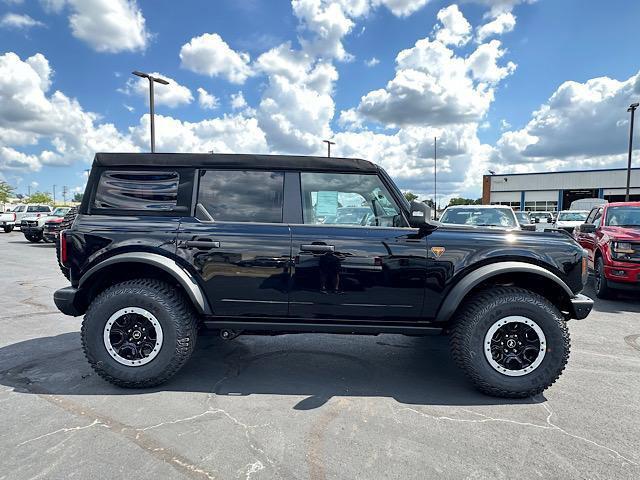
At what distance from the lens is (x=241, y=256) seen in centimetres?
314

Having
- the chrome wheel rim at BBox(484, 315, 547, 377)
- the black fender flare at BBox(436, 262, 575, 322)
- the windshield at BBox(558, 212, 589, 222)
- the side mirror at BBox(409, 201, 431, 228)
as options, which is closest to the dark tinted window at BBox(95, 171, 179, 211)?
the side mirror at BBox(409, 201, 431, 228)

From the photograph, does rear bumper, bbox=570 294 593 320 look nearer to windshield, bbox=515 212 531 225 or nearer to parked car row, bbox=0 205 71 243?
windshield, bbox=515 212 531 225

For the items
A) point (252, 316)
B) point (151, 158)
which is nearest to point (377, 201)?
point (252, 316)

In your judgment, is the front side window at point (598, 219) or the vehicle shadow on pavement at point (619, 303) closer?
the vehicle shadow on pavement at point (619, 303)

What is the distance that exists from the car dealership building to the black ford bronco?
4877 centimetres

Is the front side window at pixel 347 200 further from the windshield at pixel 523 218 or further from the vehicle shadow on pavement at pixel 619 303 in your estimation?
the windshield at pixel 523 218

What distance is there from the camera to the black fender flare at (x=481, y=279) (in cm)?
305

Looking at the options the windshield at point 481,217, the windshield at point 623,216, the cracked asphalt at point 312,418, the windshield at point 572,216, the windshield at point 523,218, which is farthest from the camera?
the windshield at point 572,216

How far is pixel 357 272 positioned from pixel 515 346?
4.67 ft

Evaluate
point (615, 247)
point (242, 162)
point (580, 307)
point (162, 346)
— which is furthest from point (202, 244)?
point (615, 247)

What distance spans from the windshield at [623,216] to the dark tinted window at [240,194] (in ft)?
23.3

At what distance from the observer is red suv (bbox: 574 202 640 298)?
6.09m

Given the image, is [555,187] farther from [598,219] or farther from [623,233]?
[623,233]

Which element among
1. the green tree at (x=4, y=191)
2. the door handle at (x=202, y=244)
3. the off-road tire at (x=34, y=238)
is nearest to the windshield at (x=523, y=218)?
the door handle at (x=202, y=244)
